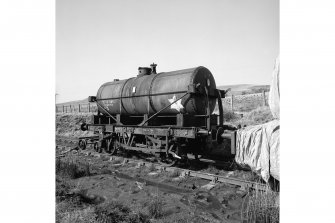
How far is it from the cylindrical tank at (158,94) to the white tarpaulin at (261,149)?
2.88 m

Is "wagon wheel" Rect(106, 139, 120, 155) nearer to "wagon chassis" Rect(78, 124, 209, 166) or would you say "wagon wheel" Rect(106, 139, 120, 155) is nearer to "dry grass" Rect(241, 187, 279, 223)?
"wagon chassis" Rect(78, 124, 209, 166)

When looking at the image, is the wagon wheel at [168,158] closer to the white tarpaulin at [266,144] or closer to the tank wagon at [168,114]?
the tank wagon at [168,114]

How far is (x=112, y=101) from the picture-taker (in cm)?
1124

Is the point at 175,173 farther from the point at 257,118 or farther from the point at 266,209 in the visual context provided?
the point at 257,118

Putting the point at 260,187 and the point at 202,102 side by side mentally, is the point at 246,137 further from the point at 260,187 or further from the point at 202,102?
the point at 202,102

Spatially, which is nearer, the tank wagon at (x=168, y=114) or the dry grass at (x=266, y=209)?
the dry grass at (x=266, y=209)

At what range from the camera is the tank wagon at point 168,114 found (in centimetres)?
810

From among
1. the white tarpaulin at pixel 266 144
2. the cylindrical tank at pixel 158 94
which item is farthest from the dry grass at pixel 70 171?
the white tarpaulin at pixel 266 144

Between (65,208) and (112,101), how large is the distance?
678 centimetres

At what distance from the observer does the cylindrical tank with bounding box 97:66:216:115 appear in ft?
27.0

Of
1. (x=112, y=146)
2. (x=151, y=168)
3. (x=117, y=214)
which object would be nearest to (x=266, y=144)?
(x=117, y=214)

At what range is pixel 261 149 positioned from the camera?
15.8 feet
